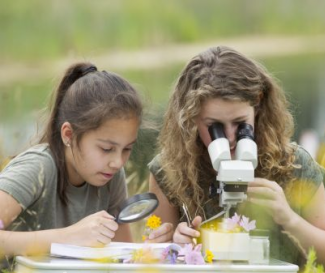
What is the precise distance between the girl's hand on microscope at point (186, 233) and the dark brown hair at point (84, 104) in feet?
1.47

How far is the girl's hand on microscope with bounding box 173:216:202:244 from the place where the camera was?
3.05 metres

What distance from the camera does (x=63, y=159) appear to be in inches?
135

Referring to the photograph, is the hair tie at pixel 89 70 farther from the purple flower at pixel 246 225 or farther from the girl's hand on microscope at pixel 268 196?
the purple flower at pixel 246 225

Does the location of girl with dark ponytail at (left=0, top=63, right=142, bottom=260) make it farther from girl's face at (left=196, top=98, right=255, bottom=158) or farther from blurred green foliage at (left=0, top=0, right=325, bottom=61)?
blurred green foliage at (left=0, top=0, right=325, bottom=61)

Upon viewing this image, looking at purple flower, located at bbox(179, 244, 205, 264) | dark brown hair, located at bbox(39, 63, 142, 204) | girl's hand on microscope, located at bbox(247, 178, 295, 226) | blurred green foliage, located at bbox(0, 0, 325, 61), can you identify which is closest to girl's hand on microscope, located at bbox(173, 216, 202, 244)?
girl's hand on microscope, located at bbox(247, 178, 295, 226)

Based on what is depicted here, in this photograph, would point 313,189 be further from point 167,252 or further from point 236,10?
point 236,10

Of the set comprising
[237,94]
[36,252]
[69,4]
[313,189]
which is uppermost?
[69,4]

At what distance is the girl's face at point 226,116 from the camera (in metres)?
3.21

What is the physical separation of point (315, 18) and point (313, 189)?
6.39m

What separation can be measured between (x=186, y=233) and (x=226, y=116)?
0.39m

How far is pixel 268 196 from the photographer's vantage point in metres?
3.14

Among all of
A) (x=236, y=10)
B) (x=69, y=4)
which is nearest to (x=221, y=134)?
(x=69, y=4)

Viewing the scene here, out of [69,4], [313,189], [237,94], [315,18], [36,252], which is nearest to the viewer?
[36,252]

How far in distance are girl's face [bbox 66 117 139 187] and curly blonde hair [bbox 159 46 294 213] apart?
18 cm
